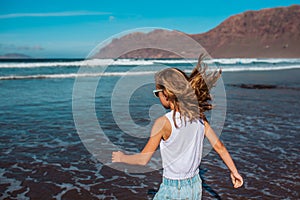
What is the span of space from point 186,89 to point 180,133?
0.32 m

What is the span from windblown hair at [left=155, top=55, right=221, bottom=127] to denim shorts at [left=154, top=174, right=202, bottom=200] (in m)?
0.49

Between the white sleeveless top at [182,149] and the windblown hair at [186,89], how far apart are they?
0.20ft

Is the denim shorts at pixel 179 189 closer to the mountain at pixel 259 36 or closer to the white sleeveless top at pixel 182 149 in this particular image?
the white sleeveless top at pixel 182 149

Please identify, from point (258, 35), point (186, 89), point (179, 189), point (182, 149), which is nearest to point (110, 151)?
point (179, 189)

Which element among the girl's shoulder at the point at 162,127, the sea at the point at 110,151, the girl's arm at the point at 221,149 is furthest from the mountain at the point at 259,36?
the girl's shoulder at the point at 162,127

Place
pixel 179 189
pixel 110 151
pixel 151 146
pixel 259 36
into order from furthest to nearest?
1. pixel 259 36
2. pixel 110 151
3. pixel 179 189
4. pixel 151 146

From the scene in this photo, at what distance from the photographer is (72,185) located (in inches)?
167

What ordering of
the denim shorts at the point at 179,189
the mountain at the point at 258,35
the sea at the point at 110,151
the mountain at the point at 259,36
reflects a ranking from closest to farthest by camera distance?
the denim shorts at the point at 179,189
the sea at the point at 110,151
the mountain at the point at 259,36
the mountain at the point at 258,35

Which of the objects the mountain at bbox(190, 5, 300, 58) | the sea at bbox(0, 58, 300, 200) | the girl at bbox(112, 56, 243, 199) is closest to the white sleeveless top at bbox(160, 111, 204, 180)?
the girl at bbox(112, 56, 243, 199)

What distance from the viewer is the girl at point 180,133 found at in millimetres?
2184

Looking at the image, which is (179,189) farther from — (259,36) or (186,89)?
(259,36)

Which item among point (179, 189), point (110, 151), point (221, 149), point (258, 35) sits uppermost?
point (258, 35)

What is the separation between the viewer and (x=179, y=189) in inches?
92.2

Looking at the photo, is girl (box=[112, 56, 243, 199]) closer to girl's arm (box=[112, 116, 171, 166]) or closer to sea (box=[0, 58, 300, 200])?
girl's arm (box=[112, 116, 171, 166])
